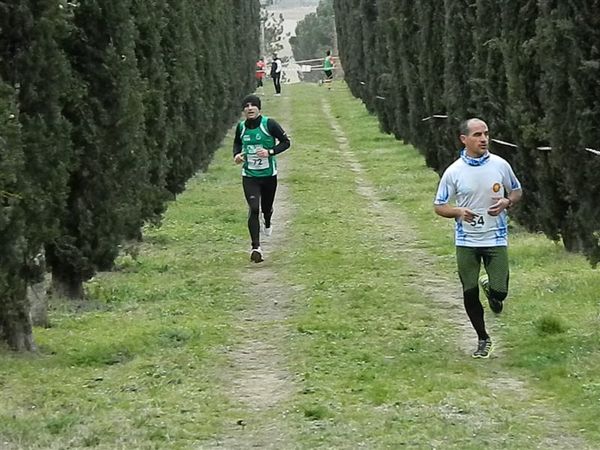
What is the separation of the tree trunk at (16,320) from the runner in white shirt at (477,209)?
10.1 feet

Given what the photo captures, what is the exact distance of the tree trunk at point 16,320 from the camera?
8734 millimetres

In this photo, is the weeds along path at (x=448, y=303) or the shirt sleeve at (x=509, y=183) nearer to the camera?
the weeds along path at (x=448, y=303)

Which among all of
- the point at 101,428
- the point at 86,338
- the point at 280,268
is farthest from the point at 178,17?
the point at 101,428

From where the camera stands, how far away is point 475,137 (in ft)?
28.2

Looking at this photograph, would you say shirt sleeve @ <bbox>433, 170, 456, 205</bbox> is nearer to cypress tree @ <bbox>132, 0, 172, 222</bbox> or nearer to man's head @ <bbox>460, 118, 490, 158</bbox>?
man's head @ <bbox>460, 118, 490, 158</bbox>

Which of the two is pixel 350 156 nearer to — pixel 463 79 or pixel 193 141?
pixel 193 141

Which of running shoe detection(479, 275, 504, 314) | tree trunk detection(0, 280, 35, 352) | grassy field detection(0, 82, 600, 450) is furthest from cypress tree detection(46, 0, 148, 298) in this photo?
running shoe detection(479, 275, 504, 314)

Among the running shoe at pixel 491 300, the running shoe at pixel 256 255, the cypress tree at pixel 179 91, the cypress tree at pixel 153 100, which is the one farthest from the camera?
the cypress tree at pixel 179 91

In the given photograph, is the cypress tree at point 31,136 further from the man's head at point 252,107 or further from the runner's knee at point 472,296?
the man's head at point 252,107

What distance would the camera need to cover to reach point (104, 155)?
440 inches

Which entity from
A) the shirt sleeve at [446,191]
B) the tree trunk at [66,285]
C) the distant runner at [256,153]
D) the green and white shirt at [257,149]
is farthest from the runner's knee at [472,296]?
the green and white shirt at [257,149]

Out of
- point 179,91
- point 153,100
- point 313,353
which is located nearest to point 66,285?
point 313,353

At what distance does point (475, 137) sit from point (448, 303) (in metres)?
2.57

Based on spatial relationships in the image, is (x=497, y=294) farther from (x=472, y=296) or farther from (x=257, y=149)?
(x=257, y=149)
